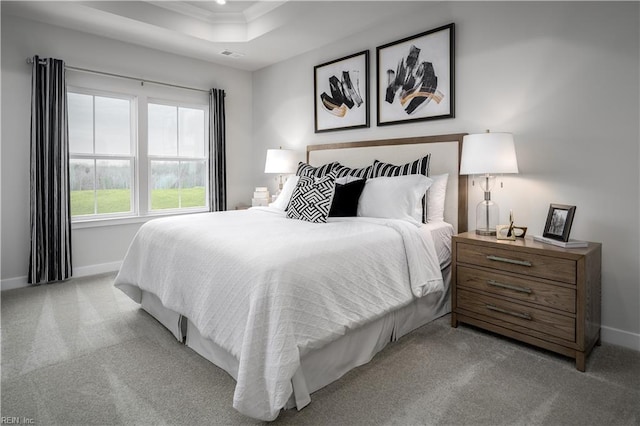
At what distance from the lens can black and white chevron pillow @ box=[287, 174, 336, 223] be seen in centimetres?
283

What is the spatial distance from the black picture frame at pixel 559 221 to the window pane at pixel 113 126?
166 inches

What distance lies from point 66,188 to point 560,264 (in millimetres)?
4248

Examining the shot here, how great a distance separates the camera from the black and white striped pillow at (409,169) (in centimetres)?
298

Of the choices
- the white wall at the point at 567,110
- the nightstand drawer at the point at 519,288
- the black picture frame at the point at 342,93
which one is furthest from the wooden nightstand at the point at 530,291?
the black picture frame at the point at 342,93

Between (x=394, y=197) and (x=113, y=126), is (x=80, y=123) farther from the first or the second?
(x=394, y=197)

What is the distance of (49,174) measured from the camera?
363 cm

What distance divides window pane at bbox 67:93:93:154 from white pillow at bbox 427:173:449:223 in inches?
140

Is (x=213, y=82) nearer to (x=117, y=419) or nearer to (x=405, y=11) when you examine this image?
(x=405, y=11)

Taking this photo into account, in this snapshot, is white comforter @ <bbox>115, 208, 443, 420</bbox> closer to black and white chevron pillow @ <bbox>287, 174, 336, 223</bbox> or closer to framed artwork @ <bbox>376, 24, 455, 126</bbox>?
black and white chevron pillow @ <bbox>287, 174, 336, 223</bbox>

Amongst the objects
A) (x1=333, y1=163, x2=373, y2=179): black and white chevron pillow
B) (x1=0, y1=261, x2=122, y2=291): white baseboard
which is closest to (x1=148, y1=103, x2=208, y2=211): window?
(x1=0, y1=261, x2=122, y2=291): white baseboard

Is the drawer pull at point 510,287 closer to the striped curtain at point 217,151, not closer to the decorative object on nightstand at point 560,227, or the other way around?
the decorative object on nightstand at point 560,227

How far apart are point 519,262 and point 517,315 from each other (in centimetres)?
33

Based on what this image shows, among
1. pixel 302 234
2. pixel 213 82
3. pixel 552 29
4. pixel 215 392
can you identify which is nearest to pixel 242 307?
pixel 215 392

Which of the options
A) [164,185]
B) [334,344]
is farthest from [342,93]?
[334,344]
